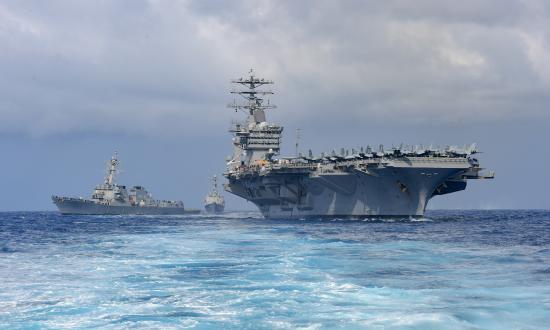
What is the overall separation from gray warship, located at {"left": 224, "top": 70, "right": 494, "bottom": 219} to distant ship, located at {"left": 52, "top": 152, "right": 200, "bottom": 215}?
1350 inches

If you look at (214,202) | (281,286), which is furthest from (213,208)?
(281,286)

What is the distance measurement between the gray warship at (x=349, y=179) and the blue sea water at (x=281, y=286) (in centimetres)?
1769

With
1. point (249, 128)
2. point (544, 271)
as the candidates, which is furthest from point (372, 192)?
point (544, 271)

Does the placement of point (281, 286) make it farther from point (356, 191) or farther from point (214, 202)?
point (214, 202)

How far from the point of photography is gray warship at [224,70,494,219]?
4659cm

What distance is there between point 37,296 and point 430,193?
3875 cm

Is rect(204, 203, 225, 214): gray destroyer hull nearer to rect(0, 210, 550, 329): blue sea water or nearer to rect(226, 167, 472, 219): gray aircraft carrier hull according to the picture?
rect(226, 167, 472, 219): gray aircraft carrier hull

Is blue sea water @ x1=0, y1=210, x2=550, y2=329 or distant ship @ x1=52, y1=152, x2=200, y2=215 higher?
distant ship @ x1=52, y1=152, x2=200, y2=215

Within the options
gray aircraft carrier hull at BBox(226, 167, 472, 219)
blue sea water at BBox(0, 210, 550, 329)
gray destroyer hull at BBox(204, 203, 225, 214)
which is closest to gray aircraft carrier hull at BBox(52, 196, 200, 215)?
gray destroyer hull at BBox(204, 203, 225, 214)

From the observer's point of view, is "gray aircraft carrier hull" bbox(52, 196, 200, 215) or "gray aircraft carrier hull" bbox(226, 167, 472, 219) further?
"gray aircraft carrier hull" bbox(52, 196, 200, 215)

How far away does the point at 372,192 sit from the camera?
5200cm

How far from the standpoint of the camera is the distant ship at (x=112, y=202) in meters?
100.0

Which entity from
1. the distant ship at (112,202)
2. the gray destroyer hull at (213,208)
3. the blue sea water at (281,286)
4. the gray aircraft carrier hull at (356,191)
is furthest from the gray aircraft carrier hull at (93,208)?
the blue sea water at (281,286)

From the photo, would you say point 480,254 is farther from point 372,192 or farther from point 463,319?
point 372,192
